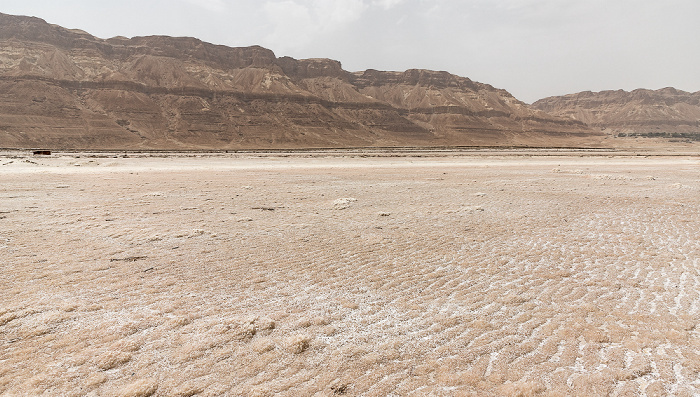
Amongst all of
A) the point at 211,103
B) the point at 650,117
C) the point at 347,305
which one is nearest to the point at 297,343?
the point at 347,305

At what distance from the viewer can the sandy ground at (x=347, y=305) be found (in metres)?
3.07

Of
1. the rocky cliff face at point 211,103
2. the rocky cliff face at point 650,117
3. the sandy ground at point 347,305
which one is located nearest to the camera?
the sandy ground at point 347,305

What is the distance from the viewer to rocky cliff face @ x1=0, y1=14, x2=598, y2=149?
8094 centimetres

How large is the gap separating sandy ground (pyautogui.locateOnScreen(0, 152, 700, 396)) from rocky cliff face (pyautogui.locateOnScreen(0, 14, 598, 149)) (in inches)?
3030

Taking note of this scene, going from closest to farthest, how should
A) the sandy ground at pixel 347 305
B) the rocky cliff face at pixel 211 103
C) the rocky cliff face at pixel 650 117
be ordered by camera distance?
the sandy ground at pixel 347 305, the rocky cliff face at pixel 211 103, the rocky cliff face at pixel 650 117

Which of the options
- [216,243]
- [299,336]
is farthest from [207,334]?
[216,243]

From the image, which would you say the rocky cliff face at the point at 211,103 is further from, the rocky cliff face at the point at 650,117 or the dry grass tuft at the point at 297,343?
the dry grass tuft at the point at 297,343

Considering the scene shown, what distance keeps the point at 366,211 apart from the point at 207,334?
7.23 metres

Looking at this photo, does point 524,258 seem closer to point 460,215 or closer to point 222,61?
point 460,215

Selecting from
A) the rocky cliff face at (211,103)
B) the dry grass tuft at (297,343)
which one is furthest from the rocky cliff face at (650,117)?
the dry grass tuft at (297,343)

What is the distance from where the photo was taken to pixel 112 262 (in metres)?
A: 5.88

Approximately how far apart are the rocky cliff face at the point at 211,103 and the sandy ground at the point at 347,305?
77.0m

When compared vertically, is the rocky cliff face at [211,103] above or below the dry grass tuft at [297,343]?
above

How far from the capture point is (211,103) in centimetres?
10169
